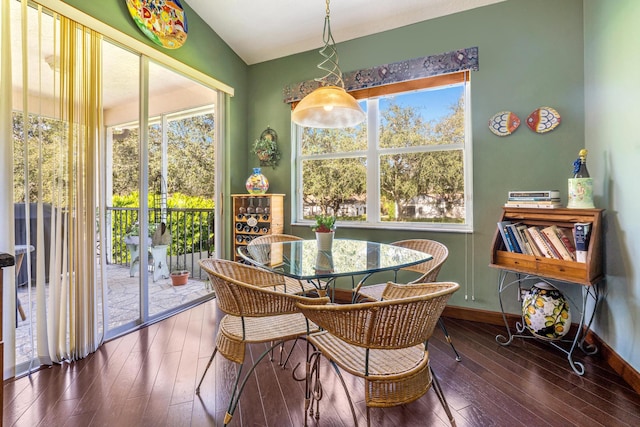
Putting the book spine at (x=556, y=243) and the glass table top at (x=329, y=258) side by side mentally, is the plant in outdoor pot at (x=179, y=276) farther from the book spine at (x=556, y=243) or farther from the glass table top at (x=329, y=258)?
the book spine at (x=556, y=243)

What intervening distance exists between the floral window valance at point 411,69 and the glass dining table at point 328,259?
1768 mm

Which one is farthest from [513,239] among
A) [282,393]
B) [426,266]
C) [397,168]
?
[282,393]

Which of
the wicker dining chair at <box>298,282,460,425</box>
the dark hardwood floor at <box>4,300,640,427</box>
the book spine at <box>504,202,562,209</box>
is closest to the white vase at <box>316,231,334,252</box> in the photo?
the dark hardwood floor at <box>4,300,640,427</box>

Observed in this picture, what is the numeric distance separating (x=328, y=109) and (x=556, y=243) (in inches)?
76.1

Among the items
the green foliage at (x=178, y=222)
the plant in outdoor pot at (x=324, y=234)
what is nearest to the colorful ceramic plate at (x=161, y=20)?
the green foliage at (x=178, y=222)

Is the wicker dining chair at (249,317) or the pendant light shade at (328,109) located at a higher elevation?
the pendant light shade at (328,109)

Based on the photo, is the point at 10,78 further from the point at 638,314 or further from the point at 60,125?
the point at 638,314

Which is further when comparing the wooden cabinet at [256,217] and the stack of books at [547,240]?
the wooden cabinet at [256,217]

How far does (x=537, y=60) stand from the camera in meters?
2.56

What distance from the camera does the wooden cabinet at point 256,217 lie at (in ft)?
11.5

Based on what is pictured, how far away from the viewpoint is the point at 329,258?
76.3 inches

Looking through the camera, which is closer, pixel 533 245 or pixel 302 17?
pixel 533 245

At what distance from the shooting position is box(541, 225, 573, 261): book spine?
2.14m

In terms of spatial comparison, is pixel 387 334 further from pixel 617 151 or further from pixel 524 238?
pixel 617 151
